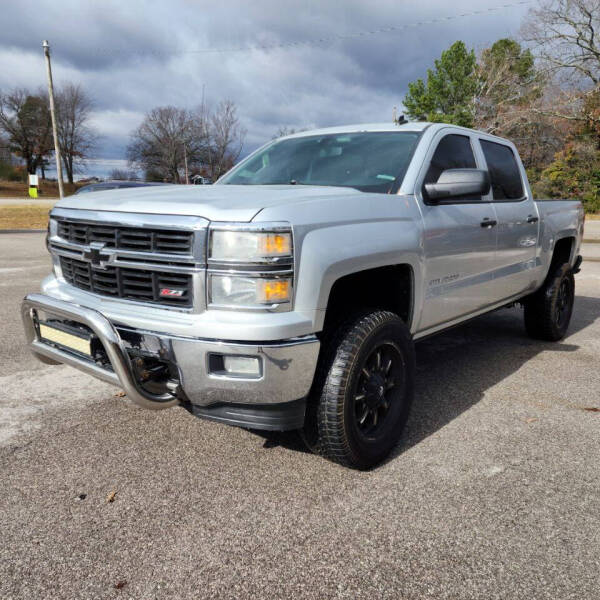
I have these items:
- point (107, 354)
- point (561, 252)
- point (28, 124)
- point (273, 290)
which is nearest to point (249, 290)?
point (273, 290)

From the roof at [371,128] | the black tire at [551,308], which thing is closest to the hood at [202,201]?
the roof at [371,128]

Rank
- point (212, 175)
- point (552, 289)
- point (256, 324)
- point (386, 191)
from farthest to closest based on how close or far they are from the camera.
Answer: point (212, 175) < point (552, 289) < point (386, 191) < point (256, 324)

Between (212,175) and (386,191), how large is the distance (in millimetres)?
36091

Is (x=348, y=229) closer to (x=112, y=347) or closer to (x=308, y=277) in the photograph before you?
(x=308, y=277)

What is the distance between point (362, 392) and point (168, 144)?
47750mm

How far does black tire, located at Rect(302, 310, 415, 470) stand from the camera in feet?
8.34

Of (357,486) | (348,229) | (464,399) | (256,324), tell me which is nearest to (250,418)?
(256,324)

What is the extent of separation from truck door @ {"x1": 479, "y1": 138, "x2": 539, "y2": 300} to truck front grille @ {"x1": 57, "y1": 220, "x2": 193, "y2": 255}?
259 centimetres

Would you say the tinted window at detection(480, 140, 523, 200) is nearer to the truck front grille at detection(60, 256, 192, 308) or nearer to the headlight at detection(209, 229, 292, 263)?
the headlight at detection(209, 229, 292, 263)

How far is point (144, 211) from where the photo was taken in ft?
8.18

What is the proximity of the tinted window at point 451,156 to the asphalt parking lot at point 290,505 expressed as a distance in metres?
1.56

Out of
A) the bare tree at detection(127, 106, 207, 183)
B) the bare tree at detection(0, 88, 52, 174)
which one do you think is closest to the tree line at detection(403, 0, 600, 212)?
the bare tree at detection(127, 106, 207, 183)

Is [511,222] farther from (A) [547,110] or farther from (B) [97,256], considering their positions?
(A) [547,110]

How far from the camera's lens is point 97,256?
8.82 ft
